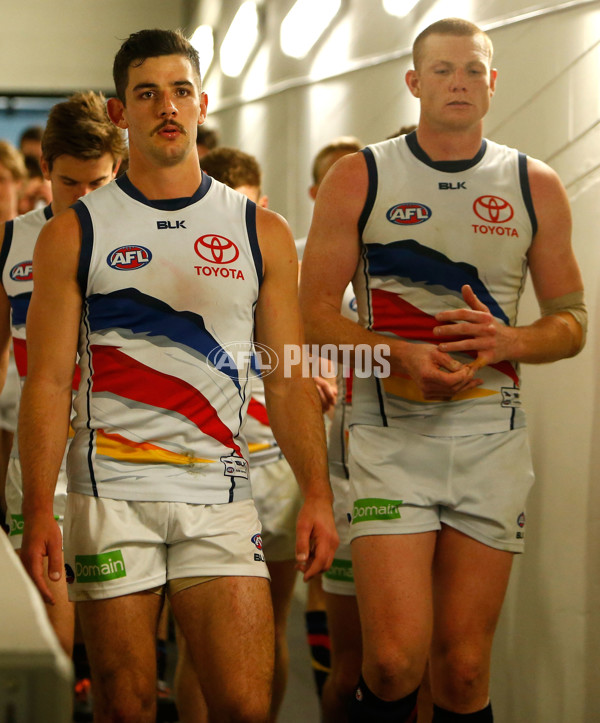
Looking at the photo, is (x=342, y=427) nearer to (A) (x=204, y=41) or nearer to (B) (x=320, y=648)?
(B) (x=320, y=648)

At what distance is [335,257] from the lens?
300cm

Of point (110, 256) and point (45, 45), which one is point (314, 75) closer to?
point (45, 45)

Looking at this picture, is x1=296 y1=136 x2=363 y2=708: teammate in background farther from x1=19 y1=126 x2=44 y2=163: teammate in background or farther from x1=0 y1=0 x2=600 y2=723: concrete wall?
x1=19 y1=126 x2=44 y2=163: teammate in background

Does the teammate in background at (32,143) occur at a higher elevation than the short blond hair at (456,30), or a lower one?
higher

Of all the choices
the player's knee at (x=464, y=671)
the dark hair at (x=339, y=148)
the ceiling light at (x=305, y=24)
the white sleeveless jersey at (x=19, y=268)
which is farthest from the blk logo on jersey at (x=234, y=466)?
the ceiling light at (x=305, y=24)

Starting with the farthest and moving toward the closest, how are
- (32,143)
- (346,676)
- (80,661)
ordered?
(32,143)
(80,661)
(346,676)

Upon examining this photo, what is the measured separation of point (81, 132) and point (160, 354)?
3.88ft

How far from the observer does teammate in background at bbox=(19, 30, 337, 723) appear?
2375 millimetres

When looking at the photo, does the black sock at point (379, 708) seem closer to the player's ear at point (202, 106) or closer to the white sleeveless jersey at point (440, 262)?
the white sleeveless jersey at point (440, 262)

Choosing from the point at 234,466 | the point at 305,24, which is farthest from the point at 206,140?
the point at 234,466

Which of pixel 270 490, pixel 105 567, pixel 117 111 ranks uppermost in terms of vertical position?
pixel 117 111

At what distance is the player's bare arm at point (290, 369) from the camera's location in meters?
2.59

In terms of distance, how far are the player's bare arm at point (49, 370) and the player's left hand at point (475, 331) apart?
97 centimetres

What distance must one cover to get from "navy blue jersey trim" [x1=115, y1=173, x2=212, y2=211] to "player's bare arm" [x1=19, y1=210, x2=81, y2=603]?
18 cm
